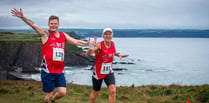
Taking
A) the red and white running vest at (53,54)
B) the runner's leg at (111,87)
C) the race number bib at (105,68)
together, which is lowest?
the runner's leg at (111,87)

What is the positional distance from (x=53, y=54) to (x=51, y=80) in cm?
71

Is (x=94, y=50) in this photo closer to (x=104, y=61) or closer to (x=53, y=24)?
(x=104, y=61)

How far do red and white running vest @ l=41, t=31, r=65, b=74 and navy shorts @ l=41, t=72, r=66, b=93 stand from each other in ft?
0.38

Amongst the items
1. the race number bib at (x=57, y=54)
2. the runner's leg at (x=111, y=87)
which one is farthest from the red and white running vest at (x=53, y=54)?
the runner's leg at (x=111, y=87)

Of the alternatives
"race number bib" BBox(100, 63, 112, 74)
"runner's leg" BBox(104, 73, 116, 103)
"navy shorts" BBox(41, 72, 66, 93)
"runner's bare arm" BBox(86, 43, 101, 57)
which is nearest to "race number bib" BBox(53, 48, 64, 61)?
"navy shorts" BBox(41, 72, 66, 93)

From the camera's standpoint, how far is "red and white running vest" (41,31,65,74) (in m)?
6.77

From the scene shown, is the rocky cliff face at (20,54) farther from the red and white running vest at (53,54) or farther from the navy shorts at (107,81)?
the red and white running vest at (53,54)

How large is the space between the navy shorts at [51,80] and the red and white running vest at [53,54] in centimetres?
12

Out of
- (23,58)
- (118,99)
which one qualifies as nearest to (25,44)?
(23,58)

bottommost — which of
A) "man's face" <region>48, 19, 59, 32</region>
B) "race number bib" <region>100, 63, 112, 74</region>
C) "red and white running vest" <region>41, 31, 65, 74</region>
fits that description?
"race number bib" <region>100, 63, 112, 74</region>

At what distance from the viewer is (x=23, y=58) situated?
87.9 meters

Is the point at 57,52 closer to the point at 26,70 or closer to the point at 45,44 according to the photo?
the point at 45,44

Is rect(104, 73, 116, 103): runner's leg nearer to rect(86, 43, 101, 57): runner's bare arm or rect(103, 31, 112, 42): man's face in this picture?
rect(86, 43, 101, 57): runner's bare arm

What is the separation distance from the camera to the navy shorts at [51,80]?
6.99 m
